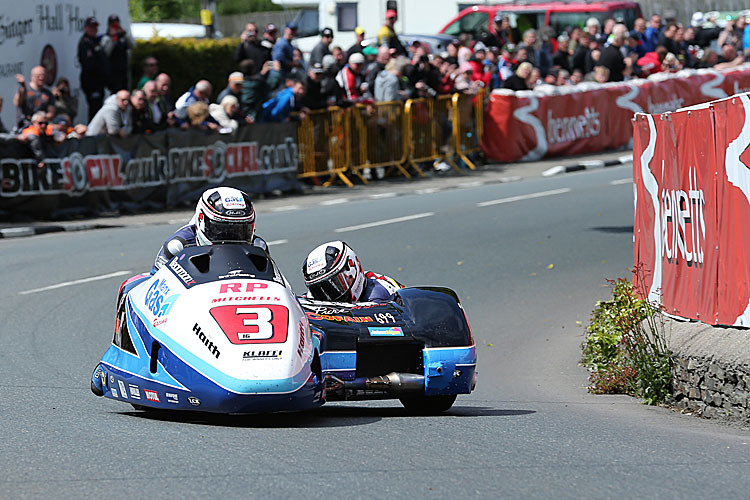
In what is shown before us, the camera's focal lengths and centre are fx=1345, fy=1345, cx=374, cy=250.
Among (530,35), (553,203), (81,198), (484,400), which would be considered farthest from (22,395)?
(530,35)

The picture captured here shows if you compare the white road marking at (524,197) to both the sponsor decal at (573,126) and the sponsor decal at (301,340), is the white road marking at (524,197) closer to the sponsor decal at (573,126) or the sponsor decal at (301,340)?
the sponsor decal at (573,126)

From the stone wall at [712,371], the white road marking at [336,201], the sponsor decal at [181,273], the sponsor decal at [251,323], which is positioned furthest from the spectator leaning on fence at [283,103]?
the sponsor decal at [251,323]

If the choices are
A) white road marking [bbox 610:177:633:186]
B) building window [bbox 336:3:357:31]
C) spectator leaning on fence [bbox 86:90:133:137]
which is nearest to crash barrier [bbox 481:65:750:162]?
white road marking [bbox 610:177:633:186]

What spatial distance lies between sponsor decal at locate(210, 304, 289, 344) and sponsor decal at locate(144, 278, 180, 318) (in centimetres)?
34

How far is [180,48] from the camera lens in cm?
3166

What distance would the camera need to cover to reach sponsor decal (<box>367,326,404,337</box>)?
788cm

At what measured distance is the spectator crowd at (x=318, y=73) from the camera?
62.5 feet

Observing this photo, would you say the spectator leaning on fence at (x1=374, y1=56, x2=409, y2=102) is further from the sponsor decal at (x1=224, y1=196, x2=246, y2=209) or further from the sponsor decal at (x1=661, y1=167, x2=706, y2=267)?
the sponsor decal at (x1=224, y1=196, x2=246, y2=209)

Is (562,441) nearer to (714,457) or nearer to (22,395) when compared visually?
(714,457)

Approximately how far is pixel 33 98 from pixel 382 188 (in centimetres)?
660

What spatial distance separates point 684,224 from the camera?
359 inches

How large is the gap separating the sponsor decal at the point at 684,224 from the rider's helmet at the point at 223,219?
9.83 ft

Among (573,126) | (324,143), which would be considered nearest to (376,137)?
(324,143)

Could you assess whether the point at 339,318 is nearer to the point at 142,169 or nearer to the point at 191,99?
the point at 142,169
